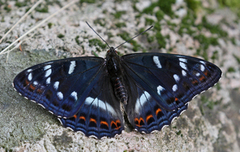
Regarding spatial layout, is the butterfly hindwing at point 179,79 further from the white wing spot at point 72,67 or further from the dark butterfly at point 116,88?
the white wing spot at point 72,67

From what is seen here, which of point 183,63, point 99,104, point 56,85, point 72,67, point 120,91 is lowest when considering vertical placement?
point 99,104

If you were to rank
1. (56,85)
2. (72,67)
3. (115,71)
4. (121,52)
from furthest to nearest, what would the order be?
(121,52) → (115,71) → (72,67) → (56,85)

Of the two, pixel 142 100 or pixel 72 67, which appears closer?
pixel 72 67

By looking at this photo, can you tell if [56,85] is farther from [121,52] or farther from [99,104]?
[121,52]

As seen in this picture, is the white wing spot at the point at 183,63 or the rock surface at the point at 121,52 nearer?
the rock surface at the point at 121,52

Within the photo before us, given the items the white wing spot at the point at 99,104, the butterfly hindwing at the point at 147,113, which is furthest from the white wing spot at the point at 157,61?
the white wing spot at the point at 99,104

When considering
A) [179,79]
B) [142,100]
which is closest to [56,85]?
[142,100]

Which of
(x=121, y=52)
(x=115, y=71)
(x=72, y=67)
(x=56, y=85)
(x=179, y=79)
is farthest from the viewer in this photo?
(x=121, y=52)
